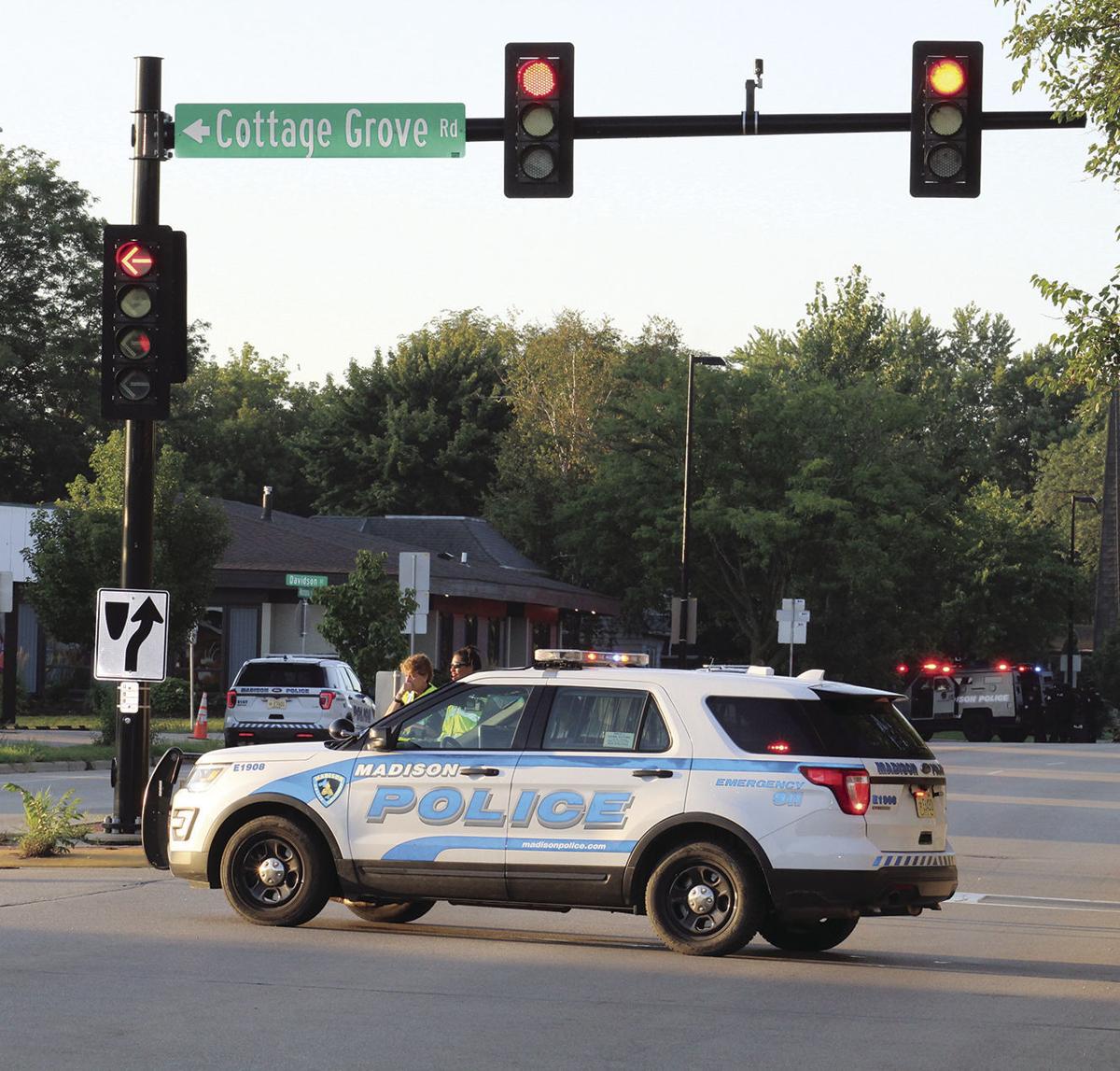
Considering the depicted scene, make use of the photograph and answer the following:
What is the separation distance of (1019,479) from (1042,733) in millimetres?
63689

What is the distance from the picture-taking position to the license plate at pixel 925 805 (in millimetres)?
11812

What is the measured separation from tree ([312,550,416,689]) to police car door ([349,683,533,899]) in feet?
75.9

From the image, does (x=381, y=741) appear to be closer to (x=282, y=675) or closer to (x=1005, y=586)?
(x=282, y=675)

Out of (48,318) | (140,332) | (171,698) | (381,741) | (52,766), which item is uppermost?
(48,318)

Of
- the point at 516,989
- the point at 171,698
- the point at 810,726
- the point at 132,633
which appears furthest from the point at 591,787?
the point at 171,698

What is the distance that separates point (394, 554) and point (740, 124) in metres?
38.9

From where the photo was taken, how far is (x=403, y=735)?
12.6 meters

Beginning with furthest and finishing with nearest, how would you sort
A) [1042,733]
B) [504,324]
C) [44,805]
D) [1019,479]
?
[1019,479]
[504,324]
[1042,733]
[44,805]

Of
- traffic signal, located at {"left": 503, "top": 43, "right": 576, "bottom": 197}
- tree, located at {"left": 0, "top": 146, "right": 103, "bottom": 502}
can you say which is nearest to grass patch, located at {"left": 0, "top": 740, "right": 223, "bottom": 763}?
traffic signal, located at {"left": 503, "top": 43, "right": 576, "bottom": 197}

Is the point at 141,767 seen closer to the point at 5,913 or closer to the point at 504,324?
the point at 5,913

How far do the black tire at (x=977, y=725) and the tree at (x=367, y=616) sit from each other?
2576 centimetres

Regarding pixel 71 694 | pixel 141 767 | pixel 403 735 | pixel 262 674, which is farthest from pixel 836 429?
pixel 403 735

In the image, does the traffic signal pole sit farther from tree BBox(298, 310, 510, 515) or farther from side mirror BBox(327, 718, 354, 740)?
tree BBox(298, 310, 510, 515)

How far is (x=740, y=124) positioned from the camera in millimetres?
15078
